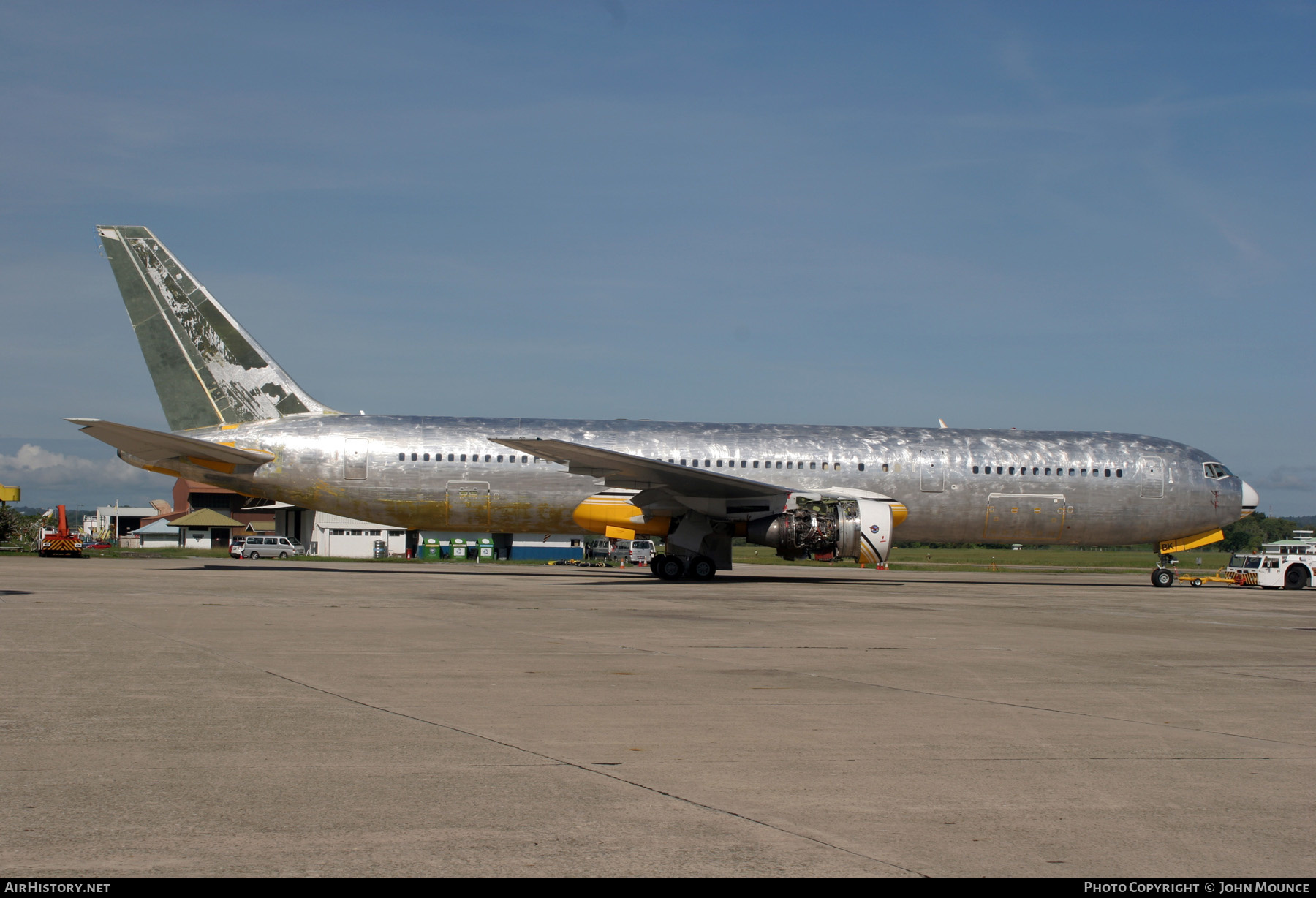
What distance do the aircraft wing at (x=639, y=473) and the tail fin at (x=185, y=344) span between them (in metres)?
7.96

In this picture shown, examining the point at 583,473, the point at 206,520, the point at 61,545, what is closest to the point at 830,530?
the point at 583,473

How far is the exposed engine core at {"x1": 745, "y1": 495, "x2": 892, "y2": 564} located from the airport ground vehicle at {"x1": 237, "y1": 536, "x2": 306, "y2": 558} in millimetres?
32952

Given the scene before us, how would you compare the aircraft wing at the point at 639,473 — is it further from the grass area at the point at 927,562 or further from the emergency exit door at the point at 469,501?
the grass area at the point at 927,562

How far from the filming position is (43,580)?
64.2 ft

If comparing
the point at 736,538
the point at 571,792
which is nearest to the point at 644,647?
the point at 571,792

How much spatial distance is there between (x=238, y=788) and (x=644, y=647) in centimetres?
638

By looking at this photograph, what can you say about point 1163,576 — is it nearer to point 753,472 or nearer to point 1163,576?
point 1163,576

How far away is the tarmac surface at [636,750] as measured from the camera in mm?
A: 3939

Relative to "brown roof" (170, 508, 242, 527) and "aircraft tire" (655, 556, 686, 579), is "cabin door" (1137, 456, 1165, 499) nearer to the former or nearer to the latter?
"aircraft tire" (655, 556, 686, 579)

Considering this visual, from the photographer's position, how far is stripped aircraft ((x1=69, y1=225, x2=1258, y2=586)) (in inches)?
984

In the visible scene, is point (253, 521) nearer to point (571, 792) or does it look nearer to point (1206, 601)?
point (1206, 601)

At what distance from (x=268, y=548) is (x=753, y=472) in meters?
33.4

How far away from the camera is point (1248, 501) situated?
27.3 meters
